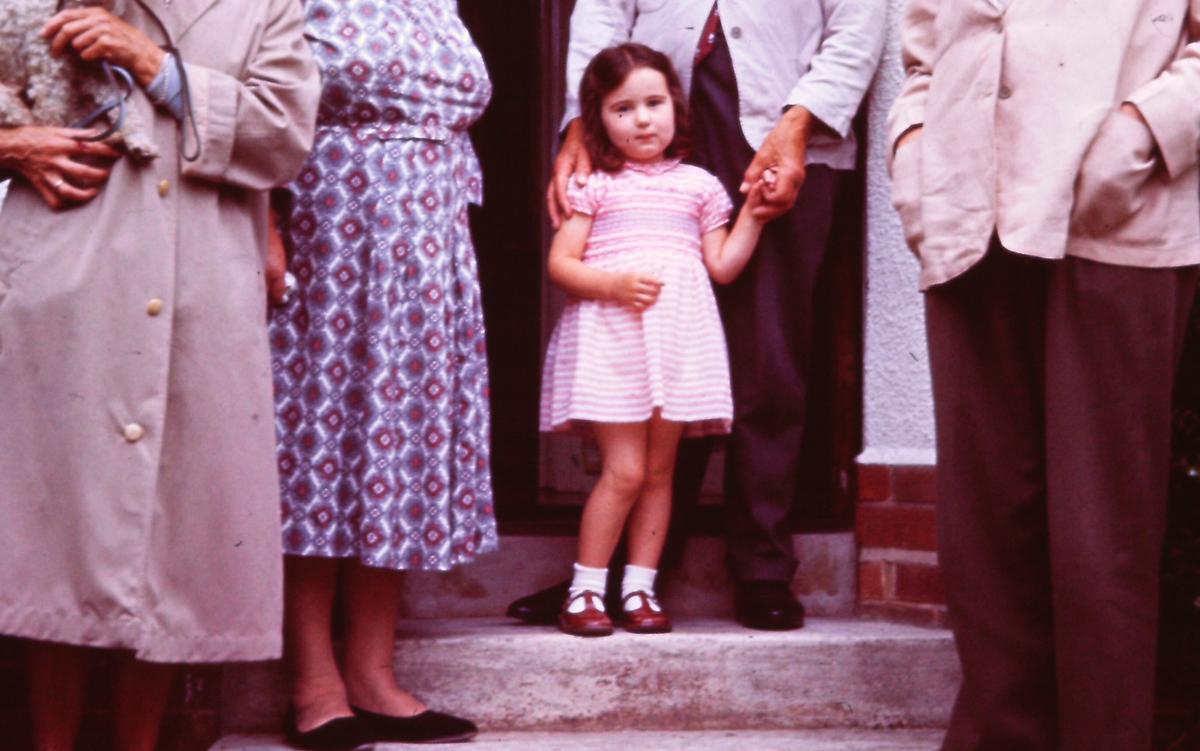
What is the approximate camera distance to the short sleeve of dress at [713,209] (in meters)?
3.90

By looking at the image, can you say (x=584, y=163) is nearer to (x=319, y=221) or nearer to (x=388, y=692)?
(x=319, y=221)

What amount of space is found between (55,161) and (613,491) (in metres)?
1.54

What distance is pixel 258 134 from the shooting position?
2797 millimetres

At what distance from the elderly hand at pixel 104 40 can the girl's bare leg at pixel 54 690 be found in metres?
0.95

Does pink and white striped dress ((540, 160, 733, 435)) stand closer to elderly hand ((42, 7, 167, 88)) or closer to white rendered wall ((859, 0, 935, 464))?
white rendered wall ((859, 0, 935, 464))

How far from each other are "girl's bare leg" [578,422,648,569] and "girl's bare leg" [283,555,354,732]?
2.17 feet

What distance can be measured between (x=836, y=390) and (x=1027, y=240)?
5.71ft

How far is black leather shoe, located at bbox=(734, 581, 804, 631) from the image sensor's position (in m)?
3.72

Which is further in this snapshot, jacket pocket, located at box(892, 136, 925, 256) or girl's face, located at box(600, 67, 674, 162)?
girl's face, located at box(600, 67, 674, 162)

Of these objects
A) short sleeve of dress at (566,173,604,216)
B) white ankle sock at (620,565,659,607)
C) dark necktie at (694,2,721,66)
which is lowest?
white ankle sock at (620,565,659,607)

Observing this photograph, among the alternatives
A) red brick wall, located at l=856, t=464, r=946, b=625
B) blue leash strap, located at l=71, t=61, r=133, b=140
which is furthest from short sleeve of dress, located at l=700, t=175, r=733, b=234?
blue leash strap, located at l=71, t=61, r=133, b=140

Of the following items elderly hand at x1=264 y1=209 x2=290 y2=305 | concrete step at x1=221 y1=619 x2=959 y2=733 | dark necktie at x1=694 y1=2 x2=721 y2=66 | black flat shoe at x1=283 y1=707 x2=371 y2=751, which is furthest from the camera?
dark necktie at x1=694 y1=2 x2=721 y2=66

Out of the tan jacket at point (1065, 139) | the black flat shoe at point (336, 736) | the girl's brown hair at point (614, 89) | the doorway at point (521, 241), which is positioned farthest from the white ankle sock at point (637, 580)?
the tan jacket at point (1065, 139)

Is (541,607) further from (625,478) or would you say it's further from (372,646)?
(372,646)
